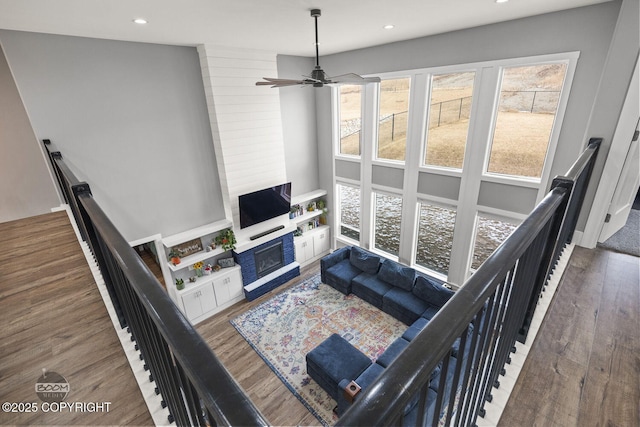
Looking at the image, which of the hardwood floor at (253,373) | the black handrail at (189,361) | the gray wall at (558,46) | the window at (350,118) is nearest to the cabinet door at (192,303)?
Result: the hardwood floor at (253,373)

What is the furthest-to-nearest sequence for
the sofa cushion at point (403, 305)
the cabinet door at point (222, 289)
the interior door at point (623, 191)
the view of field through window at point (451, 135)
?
the cabinet door at point (222, 289) < the sofa cushion at point (403, 305) < the view of field through window at point (451, 135) < the interior door at point (623, 191)

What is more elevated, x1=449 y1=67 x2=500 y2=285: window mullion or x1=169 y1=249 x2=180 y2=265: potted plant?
x1=449 y1=67 x2=500 y2=285: window mullion

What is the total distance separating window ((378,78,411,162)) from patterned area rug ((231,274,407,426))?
3206 millimetres

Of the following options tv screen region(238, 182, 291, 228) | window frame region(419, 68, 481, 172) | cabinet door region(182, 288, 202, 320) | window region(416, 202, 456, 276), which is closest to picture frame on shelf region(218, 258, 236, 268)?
cabinet door region(182, 288, 202, 320)

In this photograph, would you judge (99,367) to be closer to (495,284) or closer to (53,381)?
(53,381)

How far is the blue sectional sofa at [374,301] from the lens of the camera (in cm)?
389

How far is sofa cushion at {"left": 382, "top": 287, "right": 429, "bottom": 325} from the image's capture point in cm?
525

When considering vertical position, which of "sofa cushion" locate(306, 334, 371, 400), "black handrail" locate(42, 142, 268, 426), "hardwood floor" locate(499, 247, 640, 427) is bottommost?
"sofa cushion" locate(306, 334, 371, 400)

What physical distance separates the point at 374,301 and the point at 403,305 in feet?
2.26

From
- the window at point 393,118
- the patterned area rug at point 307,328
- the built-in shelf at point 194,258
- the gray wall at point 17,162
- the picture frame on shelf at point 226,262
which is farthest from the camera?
the picture frame on shelf at point 226,262

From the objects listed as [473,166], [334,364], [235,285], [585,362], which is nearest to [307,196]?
[235,285]

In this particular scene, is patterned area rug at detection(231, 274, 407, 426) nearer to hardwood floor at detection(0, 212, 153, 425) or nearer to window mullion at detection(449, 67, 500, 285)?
window mullion at detection(449, 67, 500, 285)

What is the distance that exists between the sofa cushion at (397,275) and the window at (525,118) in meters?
2.33

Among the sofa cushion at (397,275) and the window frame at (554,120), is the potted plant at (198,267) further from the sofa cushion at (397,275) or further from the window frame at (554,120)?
the window frame at (554,120)
